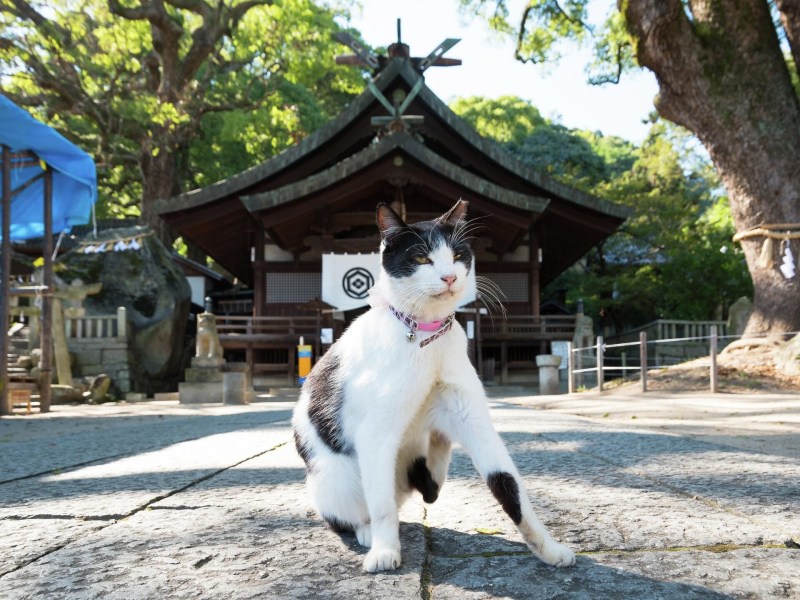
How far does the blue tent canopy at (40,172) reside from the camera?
661 cm

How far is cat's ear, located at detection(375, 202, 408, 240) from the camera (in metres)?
1.89

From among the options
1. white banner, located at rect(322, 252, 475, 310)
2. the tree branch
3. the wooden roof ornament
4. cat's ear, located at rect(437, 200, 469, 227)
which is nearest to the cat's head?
cat's ear, located at rect(437, 200, 469, 227)

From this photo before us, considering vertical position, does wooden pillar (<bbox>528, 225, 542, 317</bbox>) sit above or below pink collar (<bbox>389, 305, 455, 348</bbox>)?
above

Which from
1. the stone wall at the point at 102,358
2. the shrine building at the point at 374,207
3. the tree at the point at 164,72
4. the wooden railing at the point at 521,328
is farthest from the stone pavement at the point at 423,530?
the tree at the point at 164,72

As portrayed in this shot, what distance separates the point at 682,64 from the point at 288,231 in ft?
25.1

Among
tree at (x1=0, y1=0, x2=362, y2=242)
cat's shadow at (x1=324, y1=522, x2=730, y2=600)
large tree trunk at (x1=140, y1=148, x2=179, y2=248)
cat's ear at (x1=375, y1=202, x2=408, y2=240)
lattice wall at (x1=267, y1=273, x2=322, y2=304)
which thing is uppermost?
tree at (x1=0, y1=0, x2=362, y2=242)

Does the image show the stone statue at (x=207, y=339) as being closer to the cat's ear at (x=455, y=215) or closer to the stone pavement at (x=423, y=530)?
the stone pavement at (x=423, y=530)

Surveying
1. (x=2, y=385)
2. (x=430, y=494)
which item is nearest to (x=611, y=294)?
(x=2, y=385)

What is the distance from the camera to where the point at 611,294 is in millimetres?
21922

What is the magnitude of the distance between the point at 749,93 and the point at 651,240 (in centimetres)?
1166

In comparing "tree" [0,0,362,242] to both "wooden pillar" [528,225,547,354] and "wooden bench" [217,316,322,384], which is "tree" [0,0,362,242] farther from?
"wooden pillar" [528,225,547,354]

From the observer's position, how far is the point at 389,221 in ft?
6.32

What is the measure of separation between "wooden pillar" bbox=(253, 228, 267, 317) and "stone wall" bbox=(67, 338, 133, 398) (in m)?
3.49

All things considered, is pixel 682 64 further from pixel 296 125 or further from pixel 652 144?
pixel 652 144
